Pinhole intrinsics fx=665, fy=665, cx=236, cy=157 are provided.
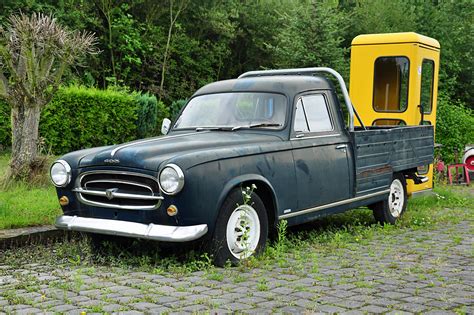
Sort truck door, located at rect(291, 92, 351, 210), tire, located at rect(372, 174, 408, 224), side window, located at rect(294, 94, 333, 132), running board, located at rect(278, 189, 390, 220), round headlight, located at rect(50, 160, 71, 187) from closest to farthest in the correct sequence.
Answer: round headlight, located at rect(50, 160, 71, 187) < running board, located at rect(278, 189, 390, 220) < truck door, located at rect(291, 92, 351, 210) < side window, located at rect(294, 94, 333, 132) < tire, located at rect(372, 174, 408, 224)

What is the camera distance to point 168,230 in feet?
18.9

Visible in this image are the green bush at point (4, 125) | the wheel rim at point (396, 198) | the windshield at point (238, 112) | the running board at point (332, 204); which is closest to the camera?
the running board at point (332, 204)

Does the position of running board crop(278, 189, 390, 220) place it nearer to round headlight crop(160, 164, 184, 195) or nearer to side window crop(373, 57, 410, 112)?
round headlight crop(160, 164, 184, 195)

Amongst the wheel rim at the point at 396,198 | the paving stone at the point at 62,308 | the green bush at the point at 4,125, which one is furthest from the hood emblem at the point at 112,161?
the green bush at the point at 4,125

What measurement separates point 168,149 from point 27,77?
465 centimetres

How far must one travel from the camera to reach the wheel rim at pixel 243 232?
616cm

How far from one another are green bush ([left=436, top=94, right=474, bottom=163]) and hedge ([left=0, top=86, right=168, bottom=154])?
815cm

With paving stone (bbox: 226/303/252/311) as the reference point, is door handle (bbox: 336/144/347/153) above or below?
above

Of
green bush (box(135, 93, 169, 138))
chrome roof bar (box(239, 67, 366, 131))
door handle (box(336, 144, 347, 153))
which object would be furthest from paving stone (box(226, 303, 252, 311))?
green bush (box(135, 93, 169, 138))

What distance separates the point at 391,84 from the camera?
450 inches

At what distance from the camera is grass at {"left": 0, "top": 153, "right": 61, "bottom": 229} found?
25.9 ft

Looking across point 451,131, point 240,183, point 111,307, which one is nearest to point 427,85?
point 451,131

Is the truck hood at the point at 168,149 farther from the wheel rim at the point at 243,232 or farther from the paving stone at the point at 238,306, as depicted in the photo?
the paving stone at the point at 238,306

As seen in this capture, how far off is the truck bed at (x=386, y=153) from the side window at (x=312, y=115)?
43 cm
